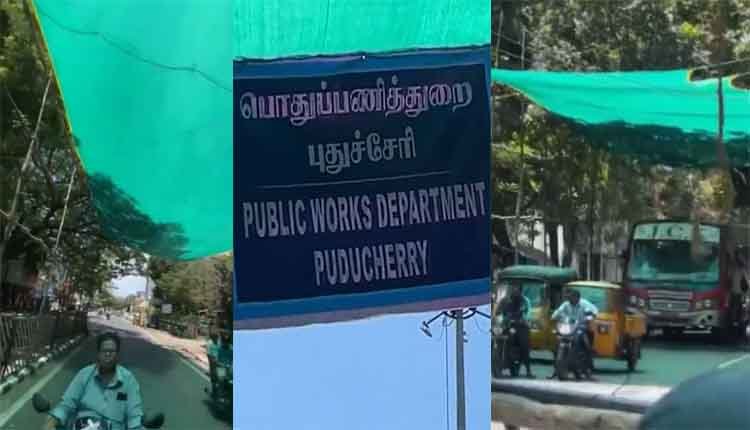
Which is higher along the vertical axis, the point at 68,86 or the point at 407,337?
the point at 68,86

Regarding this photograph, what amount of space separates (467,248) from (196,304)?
149cm

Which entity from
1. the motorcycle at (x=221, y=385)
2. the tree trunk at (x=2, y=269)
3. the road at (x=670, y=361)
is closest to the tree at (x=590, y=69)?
the road at (x=670, y=361)

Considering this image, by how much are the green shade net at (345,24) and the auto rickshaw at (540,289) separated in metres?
1.28

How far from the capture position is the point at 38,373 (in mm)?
5180

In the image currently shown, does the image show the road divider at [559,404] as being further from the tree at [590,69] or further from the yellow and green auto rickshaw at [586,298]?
the tree at [590,69]

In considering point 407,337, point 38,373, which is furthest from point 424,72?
A: point 38,373

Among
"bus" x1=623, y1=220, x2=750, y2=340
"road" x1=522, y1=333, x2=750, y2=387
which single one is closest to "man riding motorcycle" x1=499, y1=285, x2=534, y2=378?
"road" x1=522, y1=333, x2=750, y2=387

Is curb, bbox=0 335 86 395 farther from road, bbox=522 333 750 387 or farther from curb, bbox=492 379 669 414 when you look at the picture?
road, bbox=522 333 750 387

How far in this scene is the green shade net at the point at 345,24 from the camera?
5.12 m

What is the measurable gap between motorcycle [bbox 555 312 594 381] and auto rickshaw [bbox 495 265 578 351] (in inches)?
1.9

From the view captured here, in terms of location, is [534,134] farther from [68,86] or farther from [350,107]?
[68,86]

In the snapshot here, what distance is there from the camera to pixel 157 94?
5.14 metres

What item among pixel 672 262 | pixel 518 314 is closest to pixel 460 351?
pixel 518 314

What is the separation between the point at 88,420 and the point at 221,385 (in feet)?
2.33
